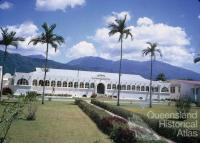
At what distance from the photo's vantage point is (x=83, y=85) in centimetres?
7562

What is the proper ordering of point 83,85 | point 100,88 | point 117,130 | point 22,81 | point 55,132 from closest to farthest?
point 117,130 < point 55,132 < point 22,81 < point 83,85 < point 100,88

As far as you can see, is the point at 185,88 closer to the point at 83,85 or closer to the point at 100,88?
the point at 100,88

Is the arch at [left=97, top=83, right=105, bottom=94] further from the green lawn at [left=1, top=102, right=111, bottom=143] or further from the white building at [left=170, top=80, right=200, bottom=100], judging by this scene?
the green lawn at [left=1, top=102, right=111, bottom=143]

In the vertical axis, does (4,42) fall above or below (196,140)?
above

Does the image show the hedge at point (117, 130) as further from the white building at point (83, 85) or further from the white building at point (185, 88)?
the white building at point (83, 85)

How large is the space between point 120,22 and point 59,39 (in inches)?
383

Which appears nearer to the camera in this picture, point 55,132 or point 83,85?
point 55,132

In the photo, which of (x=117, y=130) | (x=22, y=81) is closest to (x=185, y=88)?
(x=22, y=81)

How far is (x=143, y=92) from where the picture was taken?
79312 millimetres

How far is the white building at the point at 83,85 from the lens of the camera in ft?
231

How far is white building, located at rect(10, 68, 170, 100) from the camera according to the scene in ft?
231

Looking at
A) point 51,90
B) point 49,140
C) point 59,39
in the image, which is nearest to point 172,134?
point 49,140

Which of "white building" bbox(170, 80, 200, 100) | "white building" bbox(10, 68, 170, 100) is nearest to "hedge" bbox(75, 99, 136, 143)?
"white building" bbox(170, 80, 200, 100)

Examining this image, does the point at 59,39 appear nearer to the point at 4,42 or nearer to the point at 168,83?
the point at 4,42
